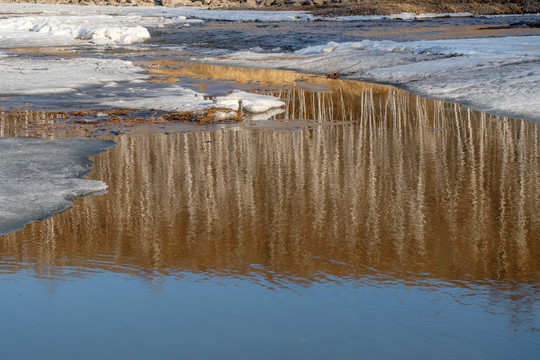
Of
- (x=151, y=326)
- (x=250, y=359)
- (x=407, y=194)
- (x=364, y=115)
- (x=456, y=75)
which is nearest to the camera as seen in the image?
(x=250, y=359)

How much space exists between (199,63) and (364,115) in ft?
39.4

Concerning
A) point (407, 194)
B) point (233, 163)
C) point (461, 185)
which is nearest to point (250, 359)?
point (407, 194)

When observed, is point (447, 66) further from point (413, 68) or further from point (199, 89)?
point (199, 89)

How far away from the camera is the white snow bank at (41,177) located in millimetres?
6457

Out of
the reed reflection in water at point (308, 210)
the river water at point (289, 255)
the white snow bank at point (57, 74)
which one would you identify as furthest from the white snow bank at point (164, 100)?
the river water at point (289, 255)

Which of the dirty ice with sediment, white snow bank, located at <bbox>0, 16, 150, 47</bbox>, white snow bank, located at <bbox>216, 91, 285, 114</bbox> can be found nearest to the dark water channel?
the dirty ice with sediment

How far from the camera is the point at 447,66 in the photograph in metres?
17.3

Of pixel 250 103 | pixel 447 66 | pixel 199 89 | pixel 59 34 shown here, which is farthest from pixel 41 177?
pixel 59 34

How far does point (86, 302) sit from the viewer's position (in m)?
4.47

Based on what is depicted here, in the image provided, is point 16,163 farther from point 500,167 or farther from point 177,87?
point 177,87

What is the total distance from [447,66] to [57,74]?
9897mm

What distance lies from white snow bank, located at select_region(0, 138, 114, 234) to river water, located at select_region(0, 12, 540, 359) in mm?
207

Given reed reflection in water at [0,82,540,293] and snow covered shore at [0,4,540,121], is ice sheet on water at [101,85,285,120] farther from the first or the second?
reed reflection in water at [0,82,540,293]

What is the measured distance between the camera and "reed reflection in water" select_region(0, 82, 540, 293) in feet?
17.0
